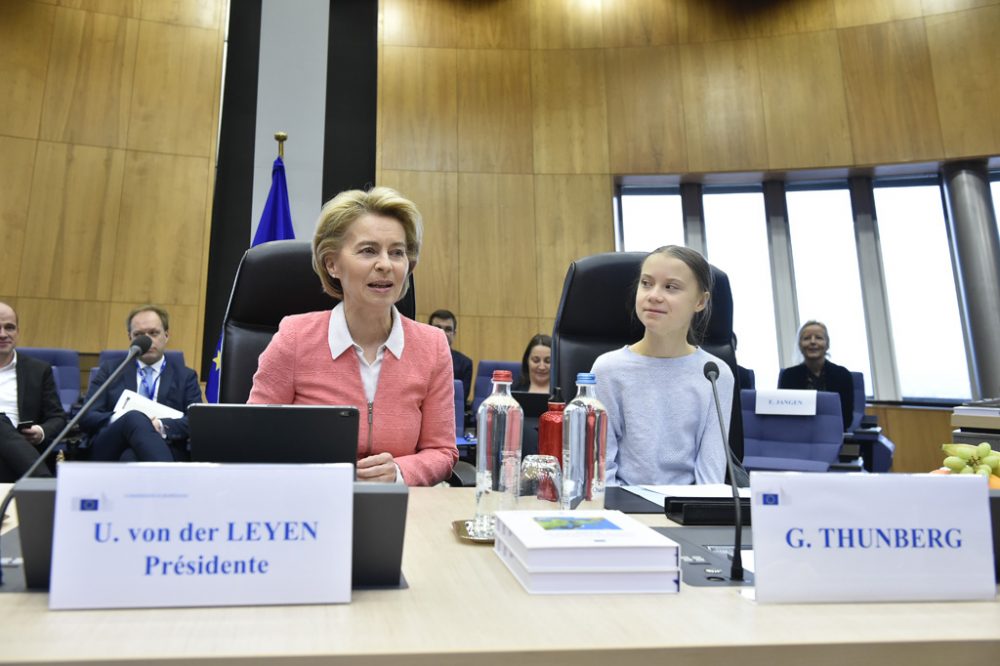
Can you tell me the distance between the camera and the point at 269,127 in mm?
5590

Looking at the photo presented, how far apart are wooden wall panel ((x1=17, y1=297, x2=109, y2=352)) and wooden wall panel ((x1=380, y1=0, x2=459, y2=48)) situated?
3.41 metres

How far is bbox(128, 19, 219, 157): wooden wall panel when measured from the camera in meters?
5.39

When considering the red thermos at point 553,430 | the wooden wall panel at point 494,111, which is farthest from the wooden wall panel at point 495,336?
the red thermos at point 553,430

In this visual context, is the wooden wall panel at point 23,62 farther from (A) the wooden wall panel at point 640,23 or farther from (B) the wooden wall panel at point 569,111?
(A) the wooden wall panel at point 640,23

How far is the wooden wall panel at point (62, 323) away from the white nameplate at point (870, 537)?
5544 mm

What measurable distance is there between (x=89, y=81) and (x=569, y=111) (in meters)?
4.07

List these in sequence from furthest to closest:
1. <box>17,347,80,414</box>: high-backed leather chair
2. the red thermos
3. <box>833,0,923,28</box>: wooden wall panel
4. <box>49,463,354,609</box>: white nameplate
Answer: <box>833,0,923,28</box>: wooden wall panel, <box>17,347,80,414</box>: high-backed leather chair, the red thermos, <box>49,463,354,609</box>: white nameplate

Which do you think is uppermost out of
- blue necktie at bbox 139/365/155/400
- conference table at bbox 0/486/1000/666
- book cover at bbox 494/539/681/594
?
blue necktie at bbox 139/365/155/400

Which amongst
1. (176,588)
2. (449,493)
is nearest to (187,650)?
(176,588)

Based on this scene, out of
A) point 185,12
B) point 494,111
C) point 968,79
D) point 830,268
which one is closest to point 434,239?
point 494,111

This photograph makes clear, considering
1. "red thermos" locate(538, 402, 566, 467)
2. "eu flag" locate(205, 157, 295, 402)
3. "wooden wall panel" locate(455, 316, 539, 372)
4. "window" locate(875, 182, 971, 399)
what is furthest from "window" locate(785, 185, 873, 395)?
"red thermos" locate(538, 402, 566, 467)

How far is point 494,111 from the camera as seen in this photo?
6.02m

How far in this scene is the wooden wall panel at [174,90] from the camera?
5391 millimetres

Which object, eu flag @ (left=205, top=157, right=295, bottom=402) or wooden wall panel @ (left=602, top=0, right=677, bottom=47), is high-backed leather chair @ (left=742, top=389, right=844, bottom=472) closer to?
eu flag @ (left=205, top=157, right=295, bottom=402)
